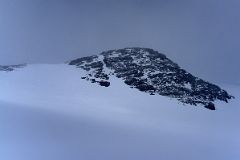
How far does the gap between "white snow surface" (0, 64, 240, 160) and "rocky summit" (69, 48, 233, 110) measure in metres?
2.34

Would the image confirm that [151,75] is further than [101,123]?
Yes

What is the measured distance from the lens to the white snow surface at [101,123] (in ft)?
123

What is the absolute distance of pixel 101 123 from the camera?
149 feet

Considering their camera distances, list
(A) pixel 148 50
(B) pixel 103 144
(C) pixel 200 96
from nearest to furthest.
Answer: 1. (B) pixel 103 144
2. (C) pixel 200 96
3. (A) pixel 148 50

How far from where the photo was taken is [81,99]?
56.4 m

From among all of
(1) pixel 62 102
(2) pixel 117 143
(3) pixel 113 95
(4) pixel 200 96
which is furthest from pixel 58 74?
(2) pixel 117 143

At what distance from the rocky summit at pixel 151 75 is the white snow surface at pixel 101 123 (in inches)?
92.0

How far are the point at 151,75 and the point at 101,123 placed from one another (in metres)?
27.6

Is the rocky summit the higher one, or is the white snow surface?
the rocky summit

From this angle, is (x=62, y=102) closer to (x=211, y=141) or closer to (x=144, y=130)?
(x=144, y=130)

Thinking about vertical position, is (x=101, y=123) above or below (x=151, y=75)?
below

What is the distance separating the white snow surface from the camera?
37562mm

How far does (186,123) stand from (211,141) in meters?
6.90

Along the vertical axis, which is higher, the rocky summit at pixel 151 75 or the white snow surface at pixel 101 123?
the rocky summit at pixel 151 75
